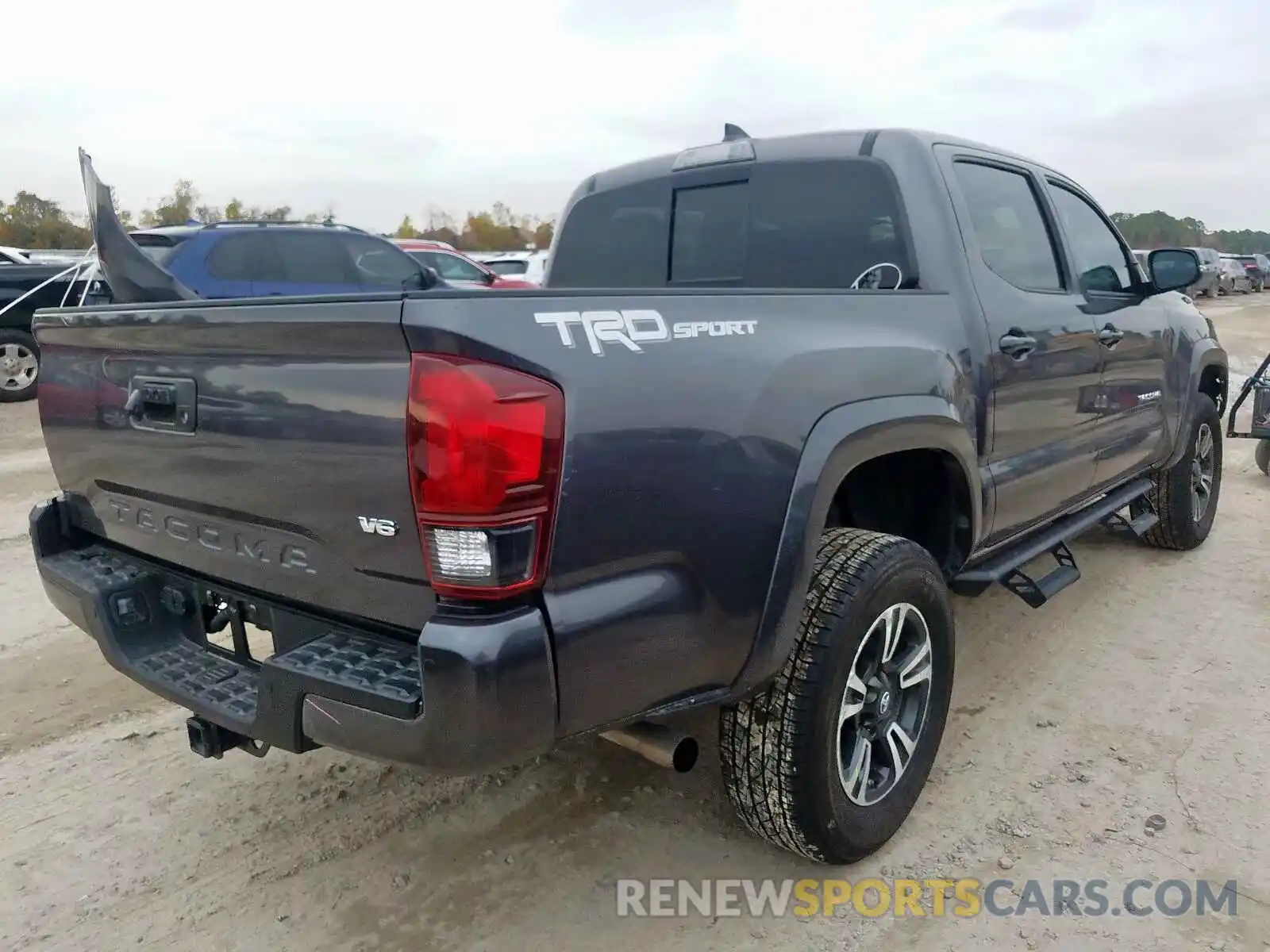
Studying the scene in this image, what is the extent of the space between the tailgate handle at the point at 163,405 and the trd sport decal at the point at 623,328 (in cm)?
91

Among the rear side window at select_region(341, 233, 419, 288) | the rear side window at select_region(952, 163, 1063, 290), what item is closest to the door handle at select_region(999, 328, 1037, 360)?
the rear side window at select_region(952, 163, 1063, 290)

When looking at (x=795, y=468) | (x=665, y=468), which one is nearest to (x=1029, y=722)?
(x=795, y=468)

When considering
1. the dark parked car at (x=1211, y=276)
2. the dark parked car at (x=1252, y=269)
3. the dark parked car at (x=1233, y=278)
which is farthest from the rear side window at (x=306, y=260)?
the dark parked car at (x=1252, y=269)

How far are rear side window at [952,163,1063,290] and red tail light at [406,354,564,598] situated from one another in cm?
208

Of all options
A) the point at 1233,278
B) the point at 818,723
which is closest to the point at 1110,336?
the point at 818,723

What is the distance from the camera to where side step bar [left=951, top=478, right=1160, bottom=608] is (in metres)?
3.25

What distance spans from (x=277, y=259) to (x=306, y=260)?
326 millimetres

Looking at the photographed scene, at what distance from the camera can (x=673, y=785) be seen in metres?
3.07

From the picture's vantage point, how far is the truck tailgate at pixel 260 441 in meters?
1.84

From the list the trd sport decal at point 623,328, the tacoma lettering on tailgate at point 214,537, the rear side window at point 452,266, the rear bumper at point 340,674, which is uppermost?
the rear side window at point 452,266

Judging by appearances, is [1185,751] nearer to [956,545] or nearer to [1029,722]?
[1029,722]

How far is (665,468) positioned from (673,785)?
4.84 feet
